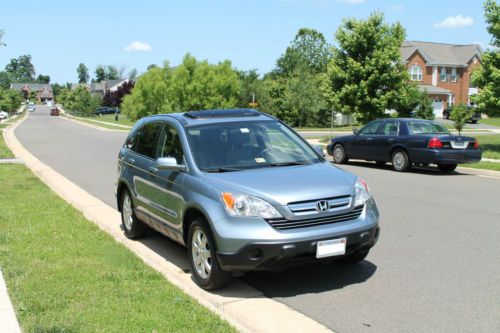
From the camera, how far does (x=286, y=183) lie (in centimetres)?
509

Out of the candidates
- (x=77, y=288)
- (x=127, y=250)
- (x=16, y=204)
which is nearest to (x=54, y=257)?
(x=127, y=250)

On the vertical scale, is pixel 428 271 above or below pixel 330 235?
below

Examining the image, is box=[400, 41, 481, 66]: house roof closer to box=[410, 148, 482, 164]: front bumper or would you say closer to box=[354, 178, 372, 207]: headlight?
box=[410, 148, 482, 164]: front bumper

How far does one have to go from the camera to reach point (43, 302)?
4.75 m

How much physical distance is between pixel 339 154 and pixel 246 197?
525 inches

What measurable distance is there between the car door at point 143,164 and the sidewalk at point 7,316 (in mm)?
2084

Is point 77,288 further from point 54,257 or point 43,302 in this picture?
point 54,257

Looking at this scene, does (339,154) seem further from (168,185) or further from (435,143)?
(168,185)

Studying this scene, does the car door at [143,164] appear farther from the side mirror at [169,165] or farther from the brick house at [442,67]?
the brick house at [442,67]

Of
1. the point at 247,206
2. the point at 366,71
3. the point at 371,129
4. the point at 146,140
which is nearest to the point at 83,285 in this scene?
the point at 247,206

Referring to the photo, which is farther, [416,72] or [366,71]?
[416,72]

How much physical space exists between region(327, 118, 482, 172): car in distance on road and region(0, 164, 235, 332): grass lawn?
9821 millimetres

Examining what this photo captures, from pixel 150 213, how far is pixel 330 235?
2618mm

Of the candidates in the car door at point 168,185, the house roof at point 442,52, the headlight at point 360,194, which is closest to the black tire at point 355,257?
the headlight at point 360,194
